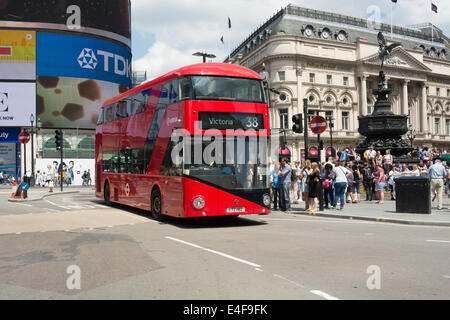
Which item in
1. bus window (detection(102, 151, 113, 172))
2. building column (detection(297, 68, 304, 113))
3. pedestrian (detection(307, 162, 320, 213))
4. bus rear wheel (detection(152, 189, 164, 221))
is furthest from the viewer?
building column (detection(297, 68, 304, 113))

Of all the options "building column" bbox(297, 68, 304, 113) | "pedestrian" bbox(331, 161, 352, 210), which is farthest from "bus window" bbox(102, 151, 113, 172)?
"building column" bbox(297, 68, 304, 113)

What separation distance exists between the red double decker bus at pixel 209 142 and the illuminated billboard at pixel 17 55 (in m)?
35.9

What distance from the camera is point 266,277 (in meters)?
6.08

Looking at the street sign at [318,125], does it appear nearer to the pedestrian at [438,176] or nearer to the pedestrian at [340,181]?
the pedestrian at [340,181]

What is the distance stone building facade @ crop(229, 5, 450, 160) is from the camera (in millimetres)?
Result: 61094

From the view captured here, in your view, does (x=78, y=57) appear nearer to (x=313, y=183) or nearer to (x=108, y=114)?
(x=108, y=114)

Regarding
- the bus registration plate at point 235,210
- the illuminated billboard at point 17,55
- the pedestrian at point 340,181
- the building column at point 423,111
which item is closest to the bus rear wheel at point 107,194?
the bus registration plate at point 235,210

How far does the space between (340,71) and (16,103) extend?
44004 millimetres

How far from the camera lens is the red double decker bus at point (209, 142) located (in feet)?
37.7

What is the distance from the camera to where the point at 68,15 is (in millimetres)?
45531

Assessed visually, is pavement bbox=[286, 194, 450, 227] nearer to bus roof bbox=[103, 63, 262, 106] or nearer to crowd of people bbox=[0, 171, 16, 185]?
bus roof bbox=[103, 63, 262, 106]

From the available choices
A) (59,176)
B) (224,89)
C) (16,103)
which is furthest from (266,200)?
(16,103)

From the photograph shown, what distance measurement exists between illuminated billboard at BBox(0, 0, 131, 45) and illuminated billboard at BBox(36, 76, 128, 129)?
540cm
